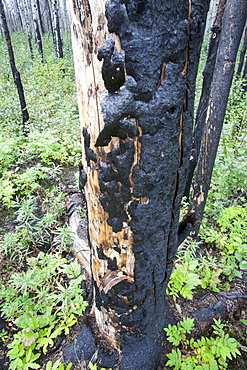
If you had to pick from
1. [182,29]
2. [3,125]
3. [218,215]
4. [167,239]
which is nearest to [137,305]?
[167,239]

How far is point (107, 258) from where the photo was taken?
51.5 inches

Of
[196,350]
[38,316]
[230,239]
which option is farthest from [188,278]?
[38,316]

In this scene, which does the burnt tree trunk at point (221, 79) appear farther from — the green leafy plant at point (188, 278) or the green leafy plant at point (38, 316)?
the green leafy plant at point (38, 316)

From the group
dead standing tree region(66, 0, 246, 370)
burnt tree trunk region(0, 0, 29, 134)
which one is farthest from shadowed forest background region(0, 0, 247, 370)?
burnt tree trunk region(0, 0, 29, 134)

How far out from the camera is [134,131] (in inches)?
35.6

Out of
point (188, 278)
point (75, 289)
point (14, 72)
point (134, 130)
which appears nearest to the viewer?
point (134, 130)

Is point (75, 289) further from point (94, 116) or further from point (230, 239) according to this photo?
point (230, 239)

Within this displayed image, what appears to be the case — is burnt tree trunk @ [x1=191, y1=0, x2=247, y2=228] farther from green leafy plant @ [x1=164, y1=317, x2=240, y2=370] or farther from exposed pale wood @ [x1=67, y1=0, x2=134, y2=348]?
exposed pale wood @ [x1=67, y1=0, x2=134, y2=348]

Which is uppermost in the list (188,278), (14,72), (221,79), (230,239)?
(221,79)

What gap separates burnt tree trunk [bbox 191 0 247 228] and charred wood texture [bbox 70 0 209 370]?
1490mm

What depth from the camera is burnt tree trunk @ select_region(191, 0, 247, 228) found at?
2270mm

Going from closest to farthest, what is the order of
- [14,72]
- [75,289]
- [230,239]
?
[75,289], [230,239], [14,72]

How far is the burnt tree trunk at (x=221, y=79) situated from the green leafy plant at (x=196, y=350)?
1.58 meters

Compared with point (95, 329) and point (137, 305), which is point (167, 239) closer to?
point (137, 305)
